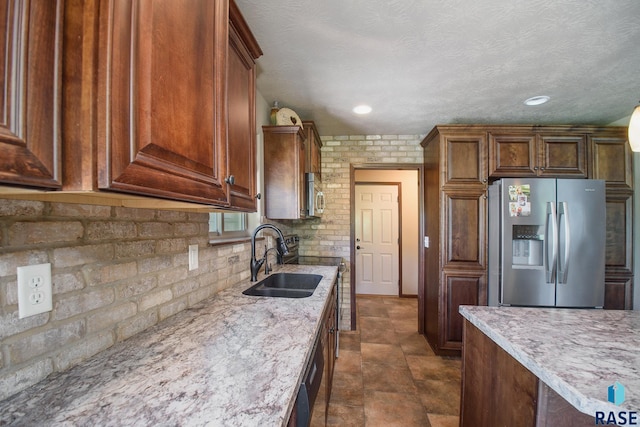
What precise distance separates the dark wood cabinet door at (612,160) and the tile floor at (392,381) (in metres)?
2.30

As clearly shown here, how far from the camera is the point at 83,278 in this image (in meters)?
0.76

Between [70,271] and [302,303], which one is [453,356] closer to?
[302,303]

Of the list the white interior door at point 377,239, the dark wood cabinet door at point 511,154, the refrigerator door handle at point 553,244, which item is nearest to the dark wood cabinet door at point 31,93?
the dark wood cabinet door at point 511,154

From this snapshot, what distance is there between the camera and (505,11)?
1.29 m

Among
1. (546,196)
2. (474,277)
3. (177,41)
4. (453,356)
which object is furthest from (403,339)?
(177,41)

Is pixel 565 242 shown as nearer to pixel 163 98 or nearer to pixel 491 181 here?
pixel 491 181

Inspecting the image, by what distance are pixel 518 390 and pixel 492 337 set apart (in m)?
0.19

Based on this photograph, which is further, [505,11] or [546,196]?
[546,196]

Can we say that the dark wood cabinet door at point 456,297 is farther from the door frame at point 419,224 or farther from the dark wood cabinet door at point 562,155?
the dark wood cabinet door at point 562,155

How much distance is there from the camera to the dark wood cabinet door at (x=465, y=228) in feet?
8.47

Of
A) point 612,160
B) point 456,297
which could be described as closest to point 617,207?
point 612,160

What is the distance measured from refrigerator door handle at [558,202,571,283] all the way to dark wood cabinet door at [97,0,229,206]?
290 centimetres

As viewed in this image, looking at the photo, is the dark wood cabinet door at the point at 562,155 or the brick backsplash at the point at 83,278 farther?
the dark wood cabinet door at the point at 562,155

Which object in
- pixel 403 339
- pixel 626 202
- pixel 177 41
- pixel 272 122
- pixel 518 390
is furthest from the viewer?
pixel 403 339
